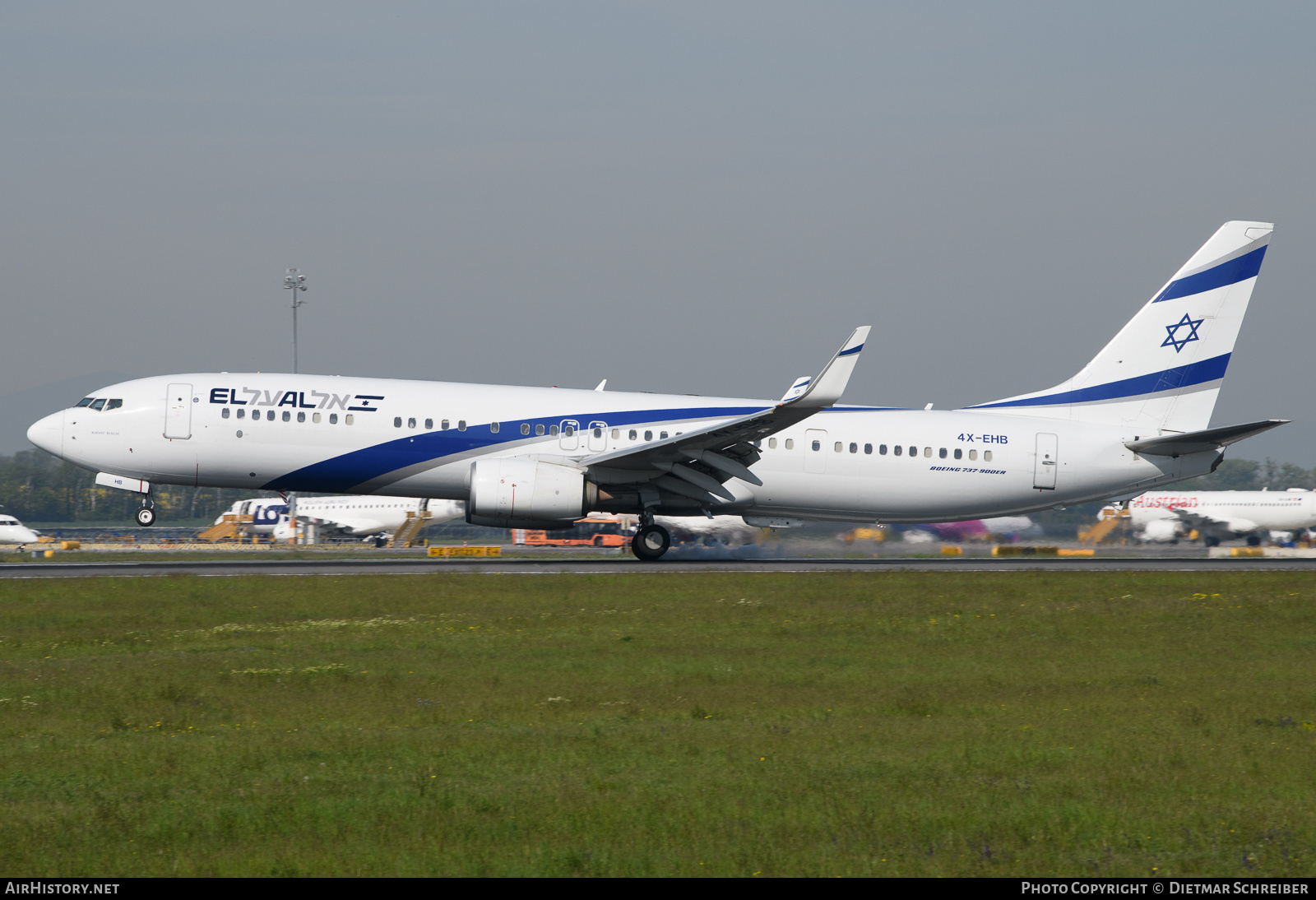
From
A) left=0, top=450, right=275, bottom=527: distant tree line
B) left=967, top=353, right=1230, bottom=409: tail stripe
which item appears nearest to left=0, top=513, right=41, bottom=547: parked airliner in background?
left=0, top=450, right=275, bottom=527: distant tree line

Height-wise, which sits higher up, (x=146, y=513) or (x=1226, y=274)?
(x=1226, y=274)

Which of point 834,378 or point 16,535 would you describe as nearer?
point 834,378

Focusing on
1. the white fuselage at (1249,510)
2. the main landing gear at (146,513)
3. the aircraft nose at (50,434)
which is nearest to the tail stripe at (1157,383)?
the main landing gear at (146,513)

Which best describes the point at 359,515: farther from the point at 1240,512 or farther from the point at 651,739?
the point at 651,739

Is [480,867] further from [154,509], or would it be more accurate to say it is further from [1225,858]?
[154,509]

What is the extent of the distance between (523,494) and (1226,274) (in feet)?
60.6

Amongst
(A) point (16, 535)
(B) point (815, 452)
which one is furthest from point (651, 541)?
(A) point (16, 535)

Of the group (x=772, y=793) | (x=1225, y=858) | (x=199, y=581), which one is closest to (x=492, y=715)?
(x=772, y=793)

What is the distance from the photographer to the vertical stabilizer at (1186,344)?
97.8 ft

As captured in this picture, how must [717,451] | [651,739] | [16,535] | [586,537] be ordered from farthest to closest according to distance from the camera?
[16,535], [586,537], [717,451], [651,739]

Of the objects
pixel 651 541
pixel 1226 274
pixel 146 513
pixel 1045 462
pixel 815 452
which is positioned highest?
pixel 1226 274

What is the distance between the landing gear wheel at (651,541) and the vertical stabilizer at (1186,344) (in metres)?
11.0

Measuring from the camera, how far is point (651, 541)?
28359 mm

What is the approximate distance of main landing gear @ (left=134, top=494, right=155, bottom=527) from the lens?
26.8m
